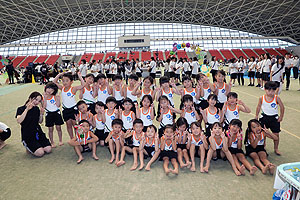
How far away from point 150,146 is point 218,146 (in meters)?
1.09

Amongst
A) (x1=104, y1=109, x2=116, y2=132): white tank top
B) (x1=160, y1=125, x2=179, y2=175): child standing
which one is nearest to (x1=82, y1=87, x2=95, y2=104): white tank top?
(x1=104, y1=109, x2=116, y2=132): white tank top

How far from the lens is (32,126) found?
354 centimetres

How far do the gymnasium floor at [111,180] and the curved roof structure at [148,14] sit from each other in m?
29.5

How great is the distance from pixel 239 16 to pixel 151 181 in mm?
35560

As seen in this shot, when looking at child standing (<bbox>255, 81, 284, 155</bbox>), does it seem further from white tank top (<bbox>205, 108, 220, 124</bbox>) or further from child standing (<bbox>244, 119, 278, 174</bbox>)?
white tank top (<bbox>205, 108, 220, 124</bbox>)

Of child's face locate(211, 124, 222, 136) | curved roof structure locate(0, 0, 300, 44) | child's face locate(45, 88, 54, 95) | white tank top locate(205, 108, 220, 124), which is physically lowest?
child's face locate(211, 124, 222, 136)

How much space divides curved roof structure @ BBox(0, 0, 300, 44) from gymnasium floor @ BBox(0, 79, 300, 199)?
29.5 meters

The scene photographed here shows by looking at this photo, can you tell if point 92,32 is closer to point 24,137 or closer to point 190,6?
point 190,6

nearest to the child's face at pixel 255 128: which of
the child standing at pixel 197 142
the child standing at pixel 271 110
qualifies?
the child standing at pixel 271 110

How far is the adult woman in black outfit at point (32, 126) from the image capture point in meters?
3.40

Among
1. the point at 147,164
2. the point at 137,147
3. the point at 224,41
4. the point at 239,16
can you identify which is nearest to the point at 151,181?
the point at 147,164

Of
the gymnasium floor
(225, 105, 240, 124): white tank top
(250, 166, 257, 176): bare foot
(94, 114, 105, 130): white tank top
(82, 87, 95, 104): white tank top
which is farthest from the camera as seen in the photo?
(82, 87, 95, 104): white tank top

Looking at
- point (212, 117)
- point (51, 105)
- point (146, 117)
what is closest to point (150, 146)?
point (146, 117)

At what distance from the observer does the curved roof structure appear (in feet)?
90.9
